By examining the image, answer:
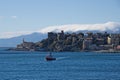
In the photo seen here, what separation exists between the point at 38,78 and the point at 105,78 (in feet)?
32.6

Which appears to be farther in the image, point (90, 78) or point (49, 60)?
point (49, 60)

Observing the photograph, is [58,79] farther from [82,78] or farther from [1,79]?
[1,79]

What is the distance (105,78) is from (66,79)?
5.93 meters

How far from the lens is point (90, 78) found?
2825 inches

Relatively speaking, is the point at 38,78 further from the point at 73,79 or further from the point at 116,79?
the point at 116,79

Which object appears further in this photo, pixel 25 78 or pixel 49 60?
pixel 49 60

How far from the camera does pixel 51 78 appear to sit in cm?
Result: 7325

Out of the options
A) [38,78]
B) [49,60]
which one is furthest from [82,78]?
[49,60]

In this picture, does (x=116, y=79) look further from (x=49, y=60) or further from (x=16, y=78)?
(x=49, y=60)

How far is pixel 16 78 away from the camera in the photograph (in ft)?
238

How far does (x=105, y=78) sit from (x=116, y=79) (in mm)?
2042

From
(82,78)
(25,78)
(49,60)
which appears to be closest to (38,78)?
(25,78)

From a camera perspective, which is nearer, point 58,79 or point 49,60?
point 58,79

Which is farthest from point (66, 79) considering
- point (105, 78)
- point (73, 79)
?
point (105, 78)
